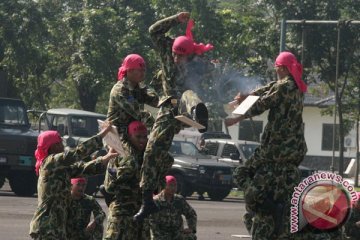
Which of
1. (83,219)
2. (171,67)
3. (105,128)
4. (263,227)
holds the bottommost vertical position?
(83,219)

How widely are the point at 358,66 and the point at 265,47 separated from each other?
352 centimetres

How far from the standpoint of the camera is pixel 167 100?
1191 cm

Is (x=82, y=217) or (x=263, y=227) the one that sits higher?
(x=263, y=227)

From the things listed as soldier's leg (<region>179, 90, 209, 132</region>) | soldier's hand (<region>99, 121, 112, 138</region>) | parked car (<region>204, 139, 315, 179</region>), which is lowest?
parked car (<region>204, 139, 315, 179</region>)

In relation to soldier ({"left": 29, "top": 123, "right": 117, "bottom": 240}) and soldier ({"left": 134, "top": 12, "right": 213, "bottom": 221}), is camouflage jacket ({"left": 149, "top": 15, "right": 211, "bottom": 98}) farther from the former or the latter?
soldier ({"left": 29, "top": 123, "right": 117, "bottom": 240})

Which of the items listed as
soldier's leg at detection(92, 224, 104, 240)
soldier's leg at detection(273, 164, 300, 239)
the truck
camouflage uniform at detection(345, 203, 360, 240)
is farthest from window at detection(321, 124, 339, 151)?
soldier's leg at detection(273, 164, 300, 239)

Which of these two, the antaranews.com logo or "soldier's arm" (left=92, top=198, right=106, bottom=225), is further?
"soldier's arm" (left=92, top=198, right=106, bottom=225)

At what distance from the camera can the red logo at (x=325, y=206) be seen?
1156 cm

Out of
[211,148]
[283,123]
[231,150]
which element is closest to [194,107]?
[283,123]

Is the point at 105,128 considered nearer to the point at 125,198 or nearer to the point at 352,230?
the point at 125,198

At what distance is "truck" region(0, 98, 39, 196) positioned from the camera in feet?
92.6

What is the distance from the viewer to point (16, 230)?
19.4 metres

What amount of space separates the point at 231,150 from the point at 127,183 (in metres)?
21.4

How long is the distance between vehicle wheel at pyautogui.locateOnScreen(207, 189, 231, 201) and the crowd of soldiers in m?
18.9
